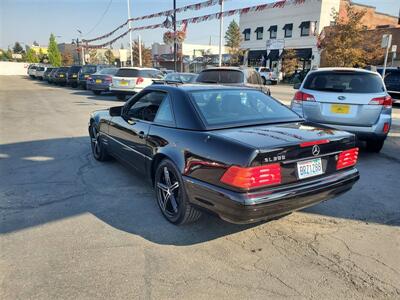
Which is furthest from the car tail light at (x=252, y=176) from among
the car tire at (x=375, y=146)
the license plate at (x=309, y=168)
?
the car tire at (x=375, y=146)

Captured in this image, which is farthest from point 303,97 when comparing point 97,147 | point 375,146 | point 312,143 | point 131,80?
point 131,80

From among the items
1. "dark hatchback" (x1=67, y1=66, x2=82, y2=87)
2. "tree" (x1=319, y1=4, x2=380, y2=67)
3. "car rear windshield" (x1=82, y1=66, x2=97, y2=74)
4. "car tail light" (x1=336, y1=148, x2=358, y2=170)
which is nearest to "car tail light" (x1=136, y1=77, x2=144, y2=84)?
"car rear windshield" (x1=82, y1=66, x2=97, y2=74)

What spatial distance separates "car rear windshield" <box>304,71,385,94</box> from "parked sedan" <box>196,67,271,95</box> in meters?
3.29

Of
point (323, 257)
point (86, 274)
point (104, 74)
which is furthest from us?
point (104, 74)

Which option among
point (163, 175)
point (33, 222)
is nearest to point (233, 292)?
point (163, 175)

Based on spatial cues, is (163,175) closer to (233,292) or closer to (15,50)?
(233,292)

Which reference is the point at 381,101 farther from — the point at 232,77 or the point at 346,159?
the point at 232,77

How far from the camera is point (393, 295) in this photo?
8.45 ft

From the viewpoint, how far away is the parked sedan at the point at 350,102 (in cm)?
609

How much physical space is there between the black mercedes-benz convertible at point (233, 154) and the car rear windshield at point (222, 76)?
5.98m

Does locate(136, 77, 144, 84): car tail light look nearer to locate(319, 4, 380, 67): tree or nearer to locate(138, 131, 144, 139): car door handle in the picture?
locate(138, 131, 144, 139): car door handle

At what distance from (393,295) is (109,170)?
14.2ft

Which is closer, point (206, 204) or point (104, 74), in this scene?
point (206, 204)

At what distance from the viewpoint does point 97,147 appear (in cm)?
615
